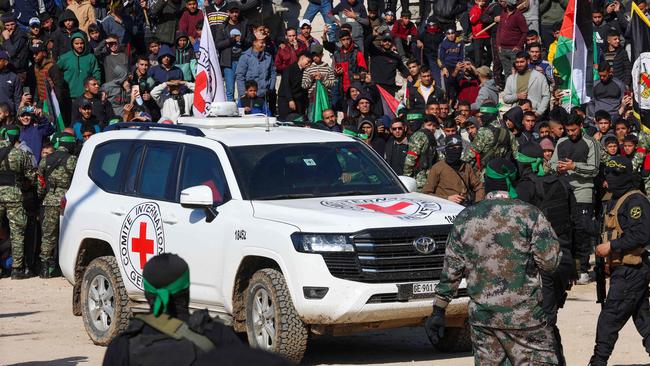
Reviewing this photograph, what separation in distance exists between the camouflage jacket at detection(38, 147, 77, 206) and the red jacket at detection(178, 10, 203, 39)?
20.6 feet

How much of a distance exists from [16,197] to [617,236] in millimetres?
9735

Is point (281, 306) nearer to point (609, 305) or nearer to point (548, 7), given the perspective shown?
point (609, 305)

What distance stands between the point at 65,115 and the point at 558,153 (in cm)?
979

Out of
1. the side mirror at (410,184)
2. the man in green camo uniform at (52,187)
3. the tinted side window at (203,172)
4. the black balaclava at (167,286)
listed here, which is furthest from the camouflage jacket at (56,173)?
the black balaclava at (167,286)

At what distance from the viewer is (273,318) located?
11094 mm

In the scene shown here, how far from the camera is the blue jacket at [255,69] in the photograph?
21984 millimetres

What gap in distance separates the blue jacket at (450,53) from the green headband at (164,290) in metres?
17.5

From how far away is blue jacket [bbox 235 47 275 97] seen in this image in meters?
22.0

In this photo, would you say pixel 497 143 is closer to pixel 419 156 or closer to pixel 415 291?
pixel 419 156

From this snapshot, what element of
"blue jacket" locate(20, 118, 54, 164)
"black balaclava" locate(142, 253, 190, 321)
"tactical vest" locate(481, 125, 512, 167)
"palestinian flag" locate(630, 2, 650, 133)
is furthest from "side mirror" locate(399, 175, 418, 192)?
"blue jacket" locate(20, 118, 54, 164)

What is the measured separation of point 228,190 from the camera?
11633 mm

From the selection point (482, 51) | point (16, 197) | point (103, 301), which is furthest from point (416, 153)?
point (482, 51)

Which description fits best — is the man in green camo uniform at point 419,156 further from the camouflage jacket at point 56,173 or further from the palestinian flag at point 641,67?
the camouflage jacket at point 56,173

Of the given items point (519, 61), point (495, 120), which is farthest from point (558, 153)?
point (519, 61)
